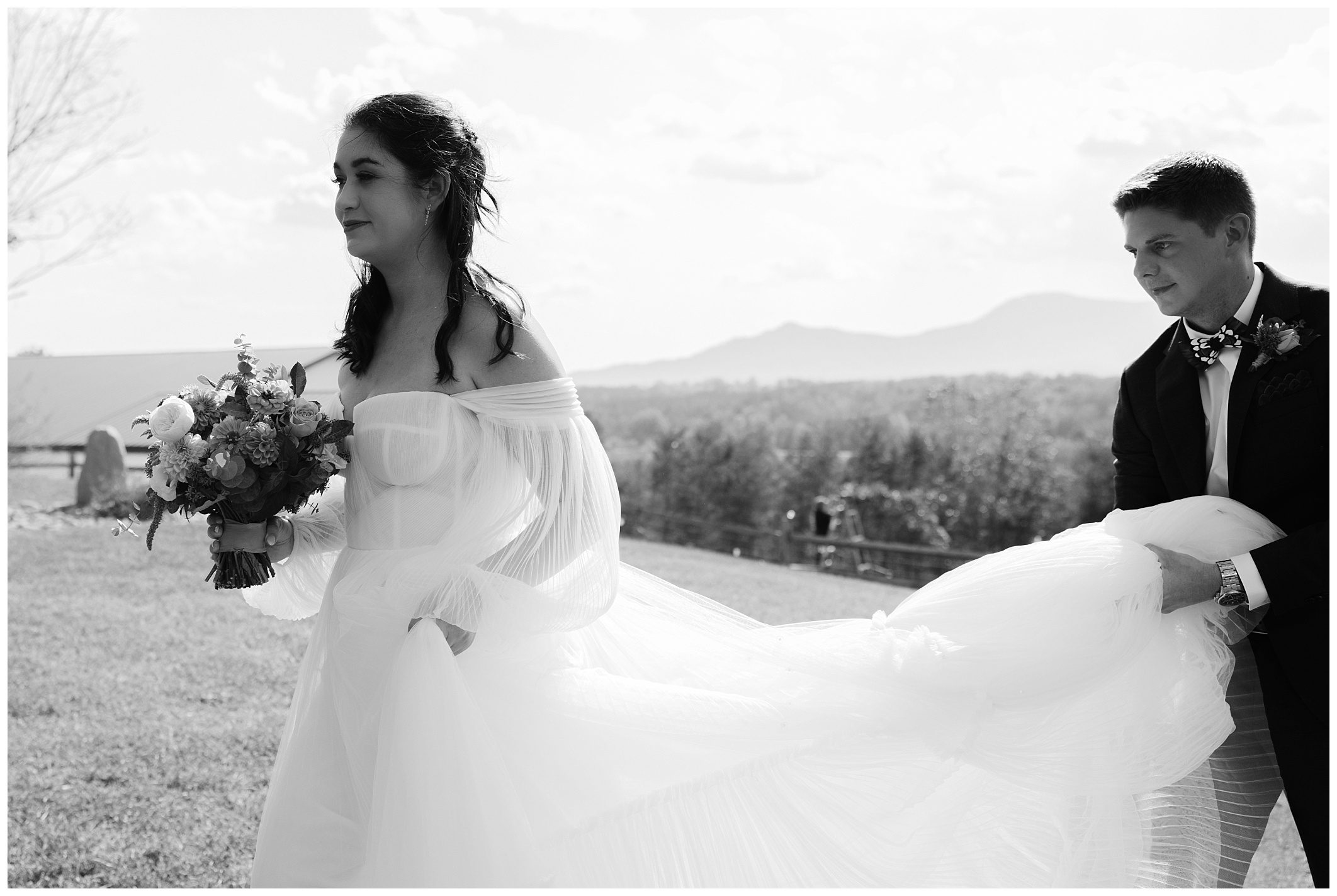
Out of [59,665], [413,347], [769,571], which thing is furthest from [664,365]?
[413,347]

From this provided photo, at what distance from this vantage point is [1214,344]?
2789 millimetres

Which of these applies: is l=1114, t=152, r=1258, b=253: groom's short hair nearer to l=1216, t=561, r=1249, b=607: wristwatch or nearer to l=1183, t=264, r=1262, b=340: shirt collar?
l=1183, t=264, r=1262, b=340: shirt collar

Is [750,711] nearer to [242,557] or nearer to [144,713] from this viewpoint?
[242,557]

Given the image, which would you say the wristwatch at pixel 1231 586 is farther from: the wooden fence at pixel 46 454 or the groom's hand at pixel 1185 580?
the wooden fence at pixel 46 454

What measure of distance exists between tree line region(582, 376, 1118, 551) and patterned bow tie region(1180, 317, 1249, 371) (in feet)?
73.5

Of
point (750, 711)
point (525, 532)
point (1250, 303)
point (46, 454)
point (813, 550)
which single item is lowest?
point (813, 550)

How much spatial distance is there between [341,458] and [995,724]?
1757 mm

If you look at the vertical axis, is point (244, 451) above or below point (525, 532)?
above

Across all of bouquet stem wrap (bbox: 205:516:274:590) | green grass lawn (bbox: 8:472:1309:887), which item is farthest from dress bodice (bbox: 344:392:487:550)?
green grass lawn (bbox: 8:472:1309:887)

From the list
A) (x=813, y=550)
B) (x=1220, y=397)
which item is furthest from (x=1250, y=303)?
(x=813, y=550)

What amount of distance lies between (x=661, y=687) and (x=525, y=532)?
539 millimetres

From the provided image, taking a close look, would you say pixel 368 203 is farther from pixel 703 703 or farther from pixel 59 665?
pixel 59 665

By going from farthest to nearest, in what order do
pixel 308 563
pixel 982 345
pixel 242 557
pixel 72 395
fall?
pixel 982 345
pixel 72 395
pixel 308 563
pixel 242 557

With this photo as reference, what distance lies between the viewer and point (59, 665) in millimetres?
7746
